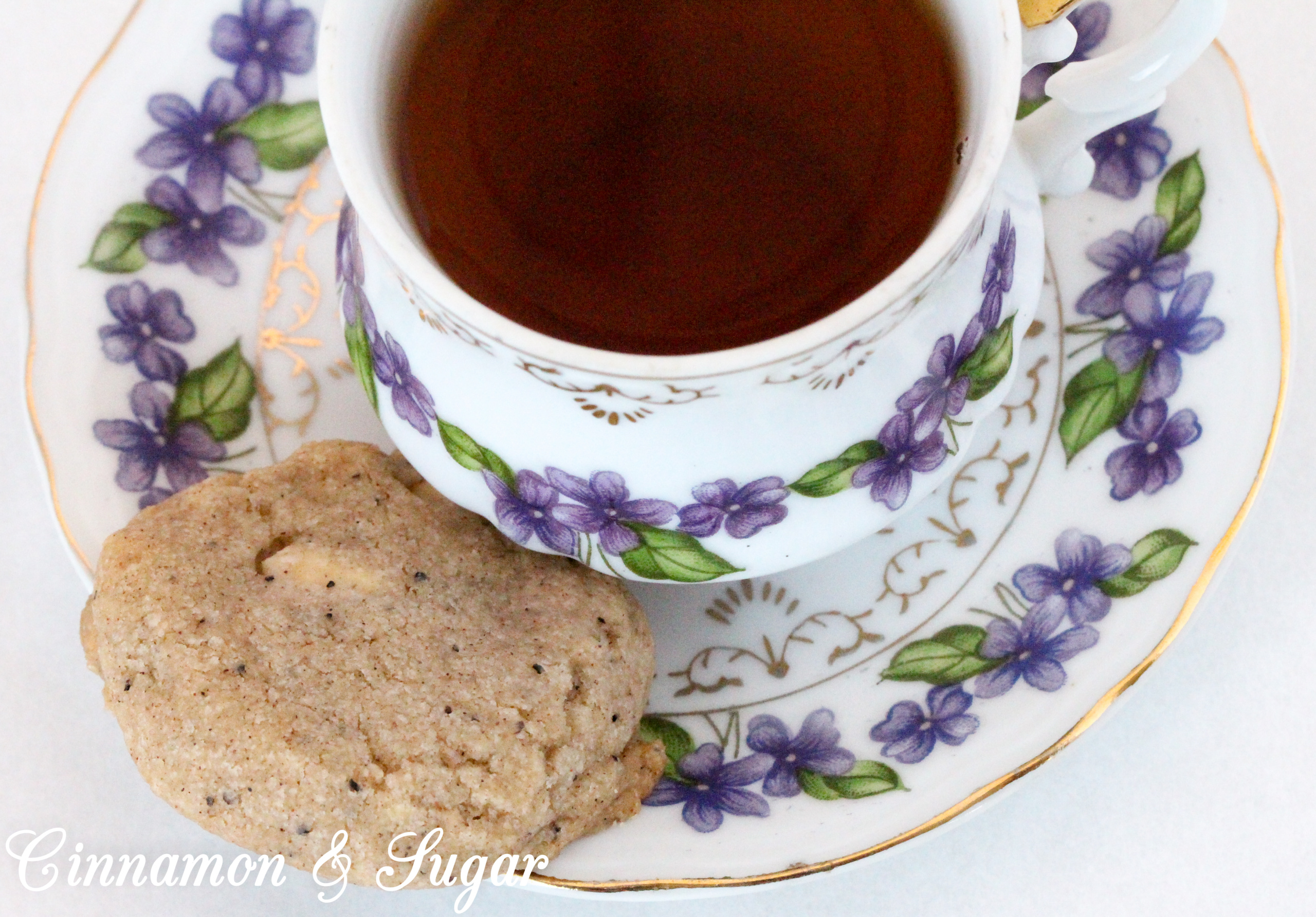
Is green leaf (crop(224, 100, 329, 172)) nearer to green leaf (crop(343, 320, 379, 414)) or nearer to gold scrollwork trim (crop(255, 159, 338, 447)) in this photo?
gold scrollwork trim (crop(255, 159, 338, 447))

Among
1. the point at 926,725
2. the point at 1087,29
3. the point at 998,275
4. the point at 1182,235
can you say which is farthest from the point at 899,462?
the point at 1087,29

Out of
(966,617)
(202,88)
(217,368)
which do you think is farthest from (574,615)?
(202,88)

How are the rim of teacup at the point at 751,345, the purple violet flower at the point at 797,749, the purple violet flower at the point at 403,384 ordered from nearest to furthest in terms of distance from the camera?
the rim of teacup at the point at 751,345
the purple violet flower at the point at 403,384
the purple violet flower at the point at 797,749

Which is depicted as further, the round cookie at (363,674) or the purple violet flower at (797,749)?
the purple violet flower at (797,749)

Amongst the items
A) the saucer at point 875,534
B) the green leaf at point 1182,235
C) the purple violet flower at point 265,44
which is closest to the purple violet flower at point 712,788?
the saucer at point 875,534

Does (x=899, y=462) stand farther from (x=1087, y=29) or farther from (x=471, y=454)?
(x=1087, y=29)

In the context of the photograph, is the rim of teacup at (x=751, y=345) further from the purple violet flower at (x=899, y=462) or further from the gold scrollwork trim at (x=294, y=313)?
the gold scrollwork trim at (x=294, y=313)

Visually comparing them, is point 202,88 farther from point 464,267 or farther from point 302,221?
point 464,267

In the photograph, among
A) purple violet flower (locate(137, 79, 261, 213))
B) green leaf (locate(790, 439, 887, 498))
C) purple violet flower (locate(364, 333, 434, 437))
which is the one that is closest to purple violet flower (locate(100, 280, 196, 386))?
purple violet flower (locate(137, 79, 261, 213))
